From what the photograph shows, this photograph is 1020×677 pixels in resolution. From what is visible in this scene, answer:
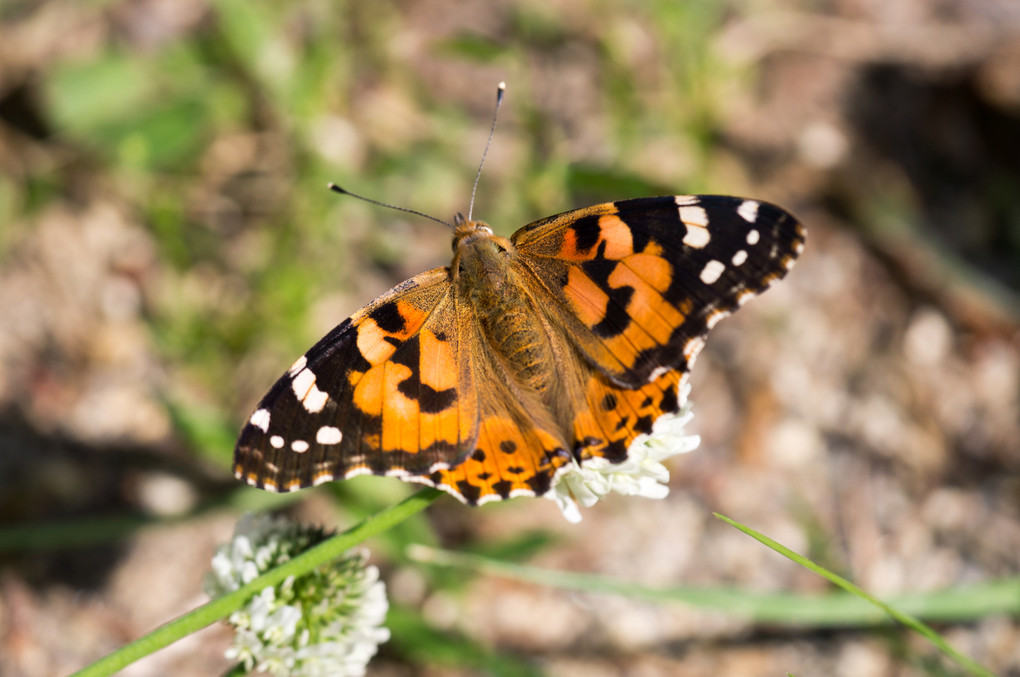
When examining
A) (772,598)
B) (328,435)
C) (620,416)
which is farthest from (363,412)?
(772,598)

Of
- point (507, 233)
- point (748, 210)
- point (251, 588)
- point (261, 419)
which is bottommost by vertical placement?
point (251, 588)

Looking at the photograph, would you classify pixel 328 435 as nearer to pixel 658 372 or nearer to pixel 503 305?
pixel 503 305

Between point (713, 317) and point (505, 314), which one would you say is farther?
point (505, 314)

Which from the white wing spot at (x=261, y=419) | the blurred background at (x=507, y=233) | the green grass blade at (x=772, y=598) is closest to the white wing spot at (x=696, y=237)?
the blurred background at (x=507, y=233)

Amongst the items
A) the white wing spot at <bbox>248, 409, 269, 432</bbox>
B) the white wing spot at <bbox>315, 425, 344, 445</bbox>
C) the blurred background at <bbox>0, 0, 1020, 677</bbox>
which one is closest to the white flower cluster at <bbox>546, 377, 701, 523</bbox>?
the white wing spot at <bbox>315, 425, 344, 445</bbox>

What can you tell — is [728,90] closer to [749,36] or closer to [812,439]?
[749,36]

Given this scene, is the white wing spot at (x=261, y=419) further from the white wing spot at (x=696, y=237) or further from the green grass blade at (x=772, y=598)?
the white wing spot at (x=696, y=237)

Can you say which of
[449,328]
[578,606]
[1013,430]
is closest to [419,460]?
[449,328]

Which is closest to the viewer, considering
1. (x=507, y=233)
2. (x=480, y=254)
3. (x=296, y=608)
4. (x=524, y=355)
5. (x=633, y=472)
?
(x=296, y=608)
